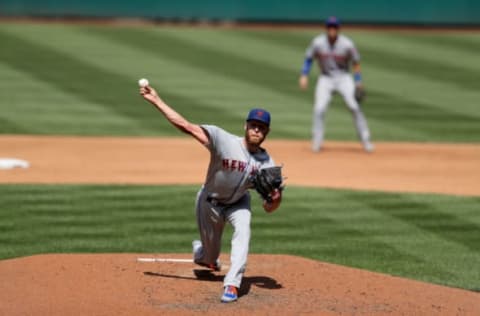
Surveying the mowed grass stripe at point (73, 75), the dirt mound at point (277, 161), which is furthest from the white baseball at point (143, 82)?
the mowed grass stripe at point (73, 75)

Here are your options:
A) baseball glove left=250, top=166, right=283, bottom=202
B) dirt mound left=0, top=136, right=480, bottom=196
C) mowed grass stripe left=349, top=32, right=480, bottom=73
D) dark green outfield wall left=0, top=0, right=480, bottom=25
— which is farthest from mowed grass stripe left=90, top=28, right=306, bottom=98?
baseball glove left=250, top=166, right=283, bottom=202

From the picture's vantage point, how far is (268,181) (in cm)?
919

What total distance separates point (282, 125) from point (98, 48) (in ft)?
30.5

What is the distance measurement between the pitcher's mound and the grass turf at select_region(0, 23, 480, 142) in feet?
31.7

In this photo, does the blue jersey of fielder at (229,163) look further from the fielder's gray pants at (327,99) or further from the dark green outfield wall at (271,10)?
the dark green outfield wall at (271,10)

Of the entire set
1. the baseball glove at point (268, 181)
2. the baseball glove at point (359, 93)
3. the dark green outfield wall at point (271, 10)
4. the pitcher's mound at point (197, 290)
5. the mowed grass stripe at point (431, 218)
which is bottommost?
the pitcher's mound at point (197, 290)

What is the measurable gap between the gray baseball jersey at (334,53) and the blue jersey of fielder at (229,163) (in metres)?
8.63

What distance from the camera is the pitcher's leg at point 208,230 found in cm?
973

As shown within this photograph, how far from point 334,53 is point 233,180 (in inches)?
350

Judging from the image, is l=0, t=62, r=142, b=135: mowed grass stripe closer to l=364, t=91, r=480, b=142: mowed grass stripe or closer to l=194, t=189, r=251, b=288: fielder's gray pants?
l=364, t=91, r=480, b=142: mowed grass stripe

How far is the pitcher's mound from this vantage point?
8.85 metres

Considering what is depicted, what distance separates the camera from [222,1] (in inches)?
1314

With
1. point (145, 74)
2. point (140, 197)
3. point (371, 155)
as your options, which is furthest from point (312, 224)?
point (145, 74)

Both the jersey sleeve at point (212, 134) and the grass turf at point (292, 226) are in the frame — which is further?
the grass turf at point (292, 226)
